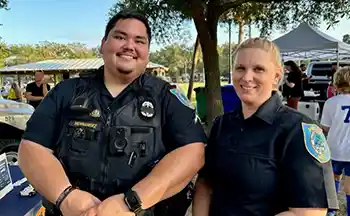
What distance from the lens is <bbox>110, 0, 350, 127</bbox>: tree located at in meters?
8.65

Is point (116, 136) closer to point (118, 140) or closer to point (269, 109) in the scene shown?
point (118, 140)

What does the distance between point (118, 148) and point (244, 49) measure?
0.65m

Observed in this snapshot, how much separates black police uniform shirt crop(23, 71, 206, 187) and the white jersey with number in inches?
105

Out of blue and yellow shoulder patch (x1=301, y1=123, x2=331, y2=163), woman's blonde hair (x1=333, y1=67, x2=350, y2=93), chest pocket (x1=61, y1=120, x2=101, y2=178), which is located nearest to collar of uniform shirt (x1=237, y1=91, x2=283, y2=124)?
blue and yellow shoulder patch (x1=301, y1=123, x2=331, y2=163)

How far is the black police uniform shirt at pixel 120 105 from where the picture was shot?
154 cm

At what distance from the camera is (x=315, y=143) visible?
1374 mm

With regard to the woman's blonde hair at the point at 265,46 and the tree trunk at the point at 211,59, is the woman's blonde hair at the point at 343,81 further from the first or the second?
the tree trunk at the point at 211,59

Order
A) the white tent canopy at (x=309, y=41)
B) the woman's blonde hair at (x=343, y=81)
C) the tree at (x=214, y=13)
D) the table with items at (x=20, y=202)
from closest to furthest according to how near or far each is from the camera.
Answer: the table with items at (x=20, y=202)
the woman's blonde hair at (x=343, y=81)
the tree at (x=214, y=13)
the white tent canopy at (x=309, y=41)

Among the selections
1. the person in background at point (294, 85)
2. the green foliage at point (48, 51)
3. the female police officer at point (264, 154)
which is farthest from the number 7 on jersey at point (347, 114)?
the green foliage at point (48, 51)

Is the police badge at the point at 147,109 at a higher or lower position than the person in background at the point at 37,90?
higher

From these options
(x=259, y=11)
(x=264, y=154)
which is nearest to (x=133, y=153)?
(x=264, y=154)

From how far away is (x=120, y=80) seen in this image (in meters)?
1.65

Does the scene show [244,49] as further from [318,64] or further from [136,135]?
[318,64]

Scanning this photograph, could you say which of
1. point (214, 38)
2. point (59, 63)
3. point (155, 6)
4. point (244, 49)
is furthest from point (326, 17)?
point (59, 63)
